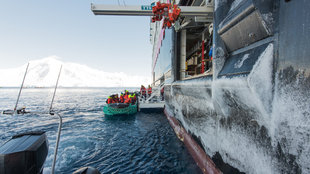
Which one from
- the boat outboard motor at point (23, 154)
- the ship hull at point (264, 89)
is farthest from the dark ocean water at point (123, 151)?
the ship hull at point (264, 89)

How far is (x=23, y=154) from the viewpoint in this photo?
2424 millimetres

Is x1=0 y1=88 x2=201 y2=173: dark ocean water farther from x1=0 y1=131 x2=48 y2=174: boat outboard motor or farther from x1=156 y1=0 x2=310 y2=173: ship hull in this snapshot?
x1=156 y1=0 x2=310 y2=173: ship hull

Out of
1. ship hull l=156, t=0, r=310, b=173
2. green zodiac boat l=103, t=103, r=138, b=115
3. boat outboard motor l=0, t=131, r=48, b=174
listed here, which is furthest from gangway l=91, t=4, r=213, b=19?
green zodiac boat l=103, t=103, r=138, b=115

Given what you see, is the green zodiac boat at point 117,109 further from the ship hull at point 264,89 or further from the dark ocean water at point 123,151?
the ship hull at point 264,89

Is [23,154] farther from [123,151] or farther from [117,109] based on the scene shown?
[117,109]

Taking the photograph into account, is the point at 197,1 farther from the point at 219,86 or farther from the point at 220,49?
the point at 219,86

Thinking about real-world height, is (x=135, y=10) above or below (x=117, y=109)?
above

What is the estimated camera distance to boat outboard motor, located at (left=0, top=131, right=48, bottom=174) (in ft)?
7.49

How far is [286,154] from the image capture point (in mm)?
1517

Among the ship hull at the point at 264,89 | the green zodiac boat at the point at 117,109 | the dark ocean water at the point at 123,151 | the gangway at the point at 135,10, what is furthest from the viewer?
the green zodiac boat at the point at 117,109

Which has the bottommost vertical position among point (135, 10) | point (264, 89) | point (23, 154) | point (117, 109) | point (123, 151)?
point (123, 151)

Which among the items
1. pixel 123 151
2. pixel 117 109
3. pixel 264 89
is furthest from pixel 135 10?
pixel 117 109

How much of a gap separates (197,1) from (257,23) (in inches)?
213

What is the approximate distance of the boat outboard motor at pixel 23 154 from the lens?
2284mm
